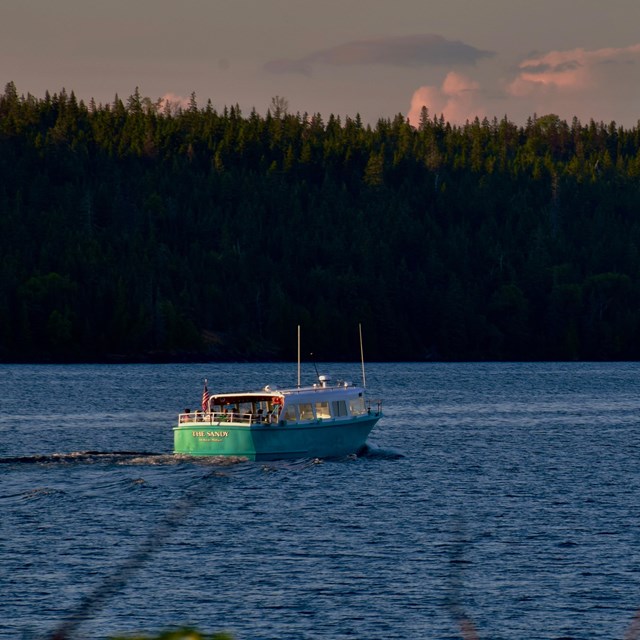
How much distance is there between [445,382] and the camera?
173875mm

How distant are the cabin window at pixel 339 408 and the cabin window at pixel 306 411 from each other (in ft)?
5.70

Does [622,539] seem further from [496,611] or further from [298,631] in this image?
[298,631]

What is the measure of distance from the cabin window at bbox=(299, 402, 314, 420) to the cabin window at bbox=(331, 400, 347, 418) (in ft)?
5.70

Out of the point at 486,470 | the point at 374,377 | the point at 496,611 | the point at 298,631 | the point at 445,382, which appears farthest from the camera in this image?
the point at 374,377

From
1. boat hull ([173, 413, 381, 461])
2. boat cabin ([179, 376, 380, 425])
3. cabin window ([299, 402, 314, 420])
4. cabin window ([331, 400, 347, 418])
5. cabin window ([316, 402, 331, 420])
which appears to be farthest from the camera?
cabin window ([331, 400, 347, 418])

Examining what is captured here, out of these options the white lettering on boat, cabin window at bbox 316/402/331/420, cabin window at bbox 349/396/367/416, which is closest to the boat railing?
the white lettering on boat

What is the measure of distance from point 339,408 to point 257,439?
19.6ft

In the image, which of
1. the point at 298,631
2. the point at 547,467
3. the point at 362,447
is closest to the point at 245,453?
the point at 362,447

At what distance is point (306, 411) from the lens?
218 ft

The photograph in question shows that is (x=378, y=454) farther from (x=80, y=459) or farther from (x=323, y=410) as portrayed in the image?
(x=80, y=459)

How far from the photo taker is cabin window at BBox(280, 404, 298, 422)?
6525 cm

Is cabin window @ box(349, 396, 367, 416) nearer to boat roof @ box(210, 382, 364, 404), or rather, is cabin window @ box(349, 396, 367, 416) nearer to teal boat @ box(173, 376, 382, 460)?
teal boat @ box(173, 376, 382, 460)

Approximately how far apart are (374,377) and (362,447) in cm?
11382

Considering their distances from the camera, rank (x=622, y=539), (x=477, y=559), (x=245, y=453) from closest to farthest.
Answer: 1. (x=477, y=559)
2. (x=622, y=539)
3. (x=245, y=453)
